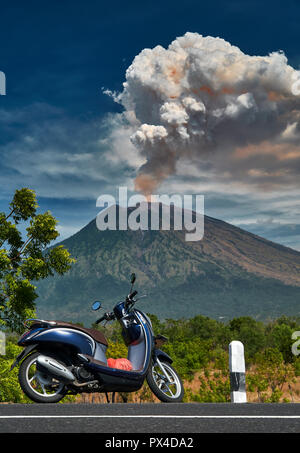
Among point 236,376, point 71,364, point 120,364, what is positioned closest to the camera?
point 71,364

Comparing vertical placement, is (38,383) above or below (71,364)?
below

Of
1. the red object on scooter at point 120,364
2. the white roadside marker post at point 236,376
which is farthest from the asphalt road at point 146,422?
the white roadside marker post at point 236,376

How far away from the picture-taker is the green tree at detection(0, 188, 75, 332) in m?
20.6

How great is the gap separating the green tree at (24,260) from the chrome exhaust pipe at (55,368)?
46.1ft

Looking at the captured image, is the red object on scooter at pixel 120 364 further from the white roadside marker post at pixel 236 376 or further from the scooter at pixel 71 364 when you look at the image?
the white roadside marker post at pixel 236 376

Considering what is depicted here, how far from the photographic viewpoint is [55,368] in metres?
6.68

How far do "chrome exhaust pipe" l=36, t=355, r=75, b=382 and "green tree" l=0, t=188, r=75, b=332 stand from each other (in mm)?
14042

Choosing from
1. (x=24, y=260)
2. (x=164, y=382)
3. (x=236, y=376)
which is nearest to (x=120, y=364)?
(x=164, y=382)

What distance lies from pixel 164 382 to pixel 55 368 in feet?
5.24

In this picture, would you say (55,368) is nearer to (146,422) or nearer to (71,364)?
(71,364)

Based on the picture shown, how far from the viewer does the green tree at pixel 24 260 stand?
812 inches

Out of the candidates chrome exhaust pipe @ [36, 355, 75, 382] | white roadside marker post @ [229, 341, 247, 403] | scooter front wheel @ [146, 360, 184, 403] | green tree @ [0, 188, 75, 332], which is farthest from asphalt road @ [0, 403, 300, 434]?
green tree @ [0, 188, 75, 332]

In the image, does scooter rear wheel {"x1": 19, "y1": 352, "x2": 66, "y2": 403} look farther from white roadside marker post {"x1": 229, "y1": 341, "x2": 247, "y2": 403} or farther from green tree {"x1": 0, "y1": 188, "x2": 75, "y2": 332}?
green tree {"x1": 0, "y1": 188, "x2": 75, "y2": 332}
